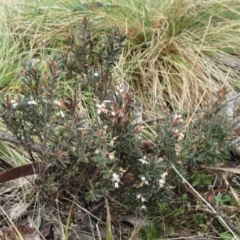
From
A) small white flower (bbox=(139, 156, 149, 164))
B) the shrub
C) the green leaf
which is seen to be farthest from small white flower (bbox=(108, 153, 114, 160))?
the green leaf

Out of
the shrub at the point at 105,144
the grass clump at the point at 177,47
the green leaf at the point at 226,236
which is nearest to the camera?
the shrub at the point at 105,144

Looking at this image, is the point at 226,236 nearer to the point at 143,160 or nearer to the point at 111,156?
the point at 143,160

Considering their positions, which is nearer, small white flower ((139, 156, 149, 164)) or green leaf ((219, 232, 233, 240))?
small white flower ((139, 156, 149, 164))

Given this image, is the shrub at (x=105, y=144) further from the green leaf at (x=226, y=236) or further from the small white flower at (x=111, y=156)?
the green leaf at (x=226, y=236)

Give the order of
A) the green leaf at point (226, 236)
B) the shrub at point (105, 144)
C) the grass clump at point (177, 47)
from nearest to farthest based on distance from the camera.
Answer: the shrub at point (105, 144)
the green leaf at point (226, 236)
the grass clump at point (177, 47)

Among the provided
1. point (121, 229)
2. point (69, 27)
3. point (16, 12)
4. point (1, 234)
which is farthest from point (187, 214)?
point (16, 12)

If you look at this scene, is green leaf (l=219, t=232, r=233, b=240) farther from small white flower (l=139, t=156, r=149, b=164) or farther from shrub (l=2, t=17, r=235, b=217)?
small white flower (l=139, t=156, r=149, b=164)

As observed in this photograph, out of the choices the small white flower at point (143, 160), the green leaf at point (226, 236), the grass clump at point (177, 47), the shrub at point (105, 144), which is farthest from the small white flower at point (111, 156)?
the grass clump at point (177, 47)

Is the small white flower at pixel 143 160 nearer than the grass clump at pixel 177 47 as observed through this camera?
Yes

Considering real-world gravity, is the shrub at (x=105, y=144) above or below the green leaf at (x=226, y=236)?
above

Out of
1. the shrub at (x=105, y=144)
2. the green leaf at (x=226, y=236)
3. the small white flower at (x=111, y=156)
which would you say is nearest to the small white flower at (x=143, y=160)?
the shrub at (x=105, y=144)

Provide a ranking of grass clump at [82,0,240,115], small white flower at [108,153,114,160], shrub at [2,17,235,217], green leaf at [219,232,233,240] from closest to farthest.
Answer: small white flower at [108,153,114,160] < shrub at [2,17,235,217] < green leaf at [219,232,233,240] < grass clump at [82,0,240,115]

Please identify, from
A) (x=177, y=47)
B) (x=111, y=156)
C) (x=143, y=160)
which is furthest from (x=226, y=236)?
(x=177, y=47)
